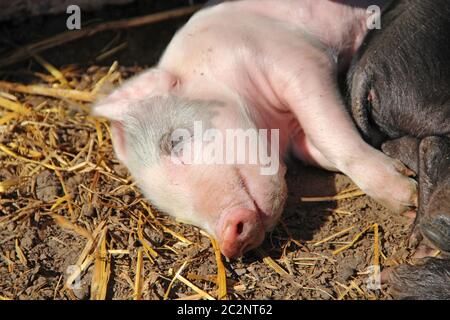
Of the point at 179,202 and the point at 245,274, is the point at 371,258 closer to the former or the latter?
the point at 245,274

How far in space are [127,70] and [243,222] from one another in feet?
6.23

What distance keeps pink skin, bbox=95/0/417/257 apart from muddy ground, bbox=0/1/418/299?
122mm

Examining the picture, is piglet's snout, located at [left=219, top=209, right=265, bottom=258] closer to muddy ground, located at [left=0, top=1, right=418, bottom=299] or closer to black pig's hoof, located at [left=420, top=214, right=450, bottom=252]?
muddy ground, located at [left=0, top=1, right=418, bottom=299]

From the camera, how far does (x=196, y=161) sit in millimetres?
3682

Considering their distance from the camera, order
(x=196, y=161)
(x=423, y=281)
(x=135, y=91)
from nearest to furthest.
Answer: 1. (x=423, y=281)
2. (x=196, y=161)
3. (x=135, y=91)

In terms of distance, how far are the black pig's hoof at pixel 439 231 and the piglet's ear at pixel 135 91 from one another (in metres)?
1.48

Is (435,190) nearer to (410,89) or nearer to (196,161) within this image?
(410,89)

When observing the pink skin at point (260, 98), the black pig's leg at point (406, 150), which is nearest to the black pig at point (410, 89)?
the black pig's leg at point (406, 150)

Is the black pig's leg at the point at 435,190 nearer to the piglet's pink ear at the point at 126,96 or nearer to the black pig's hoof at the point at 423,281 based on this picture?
the black pig's hoof at the point at 423,281

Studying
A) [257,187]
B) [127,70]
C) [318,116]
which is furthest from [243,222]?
[127,70]

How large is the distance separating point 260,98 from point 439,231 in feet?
3.97

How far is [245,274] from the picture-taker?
3607 millimetres

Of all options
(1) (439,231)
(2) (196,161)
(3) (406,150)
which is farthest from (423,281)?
(2) (196,161)

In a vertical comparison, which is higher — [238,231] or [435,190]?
[435,190]
